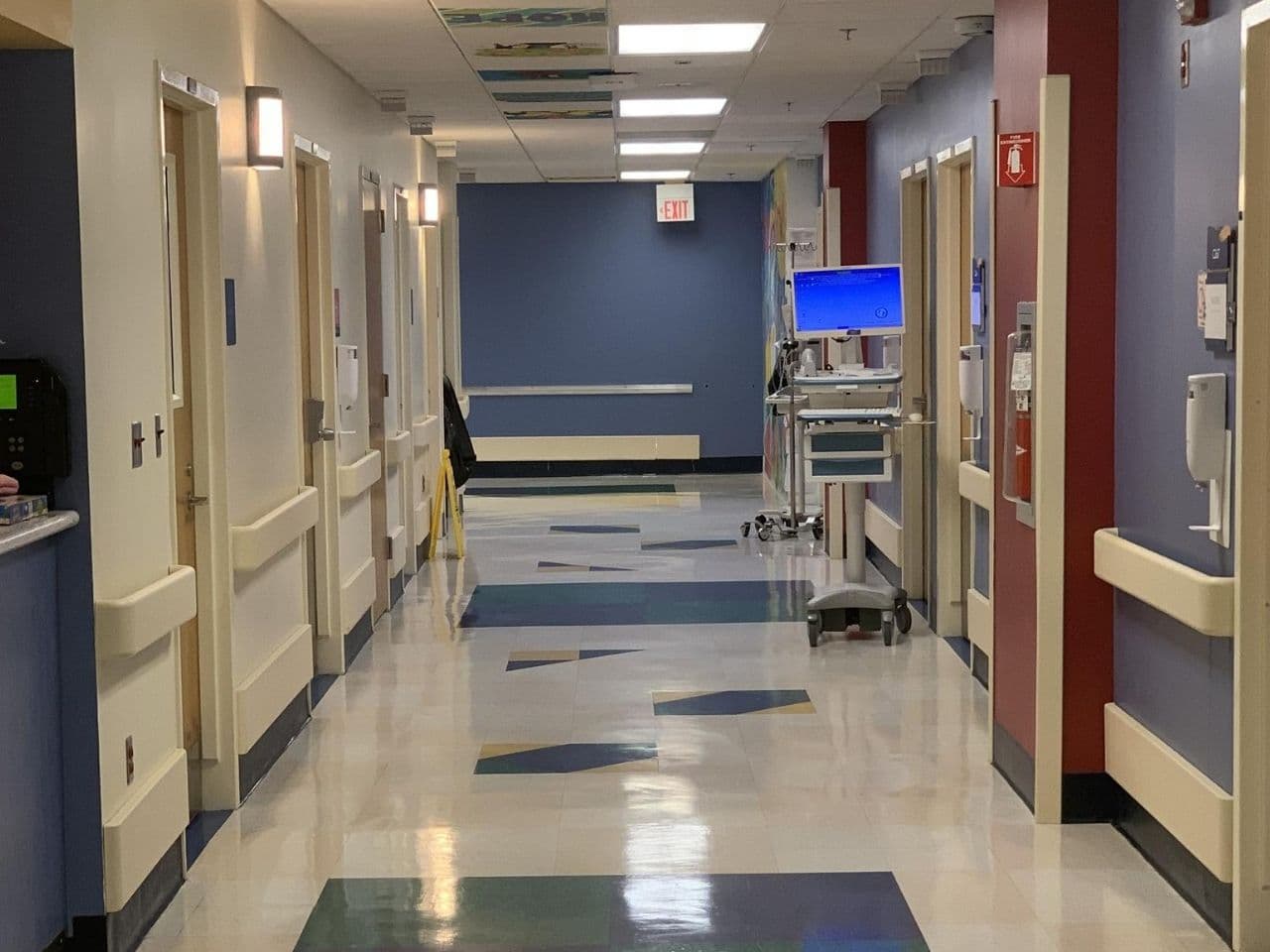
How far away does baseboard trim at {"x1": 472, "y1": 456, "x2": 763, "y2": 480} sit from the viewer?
17797 millimetres

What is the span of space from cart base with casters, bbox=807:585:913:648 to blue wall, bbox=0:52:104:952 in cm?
466

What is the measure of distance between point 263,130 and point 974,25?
2.97 metres

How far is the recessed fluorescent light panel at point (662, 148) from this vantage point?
12.9 meters

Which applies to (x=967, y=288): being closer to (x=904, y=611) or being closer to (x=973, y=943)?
(x=904, y=611)

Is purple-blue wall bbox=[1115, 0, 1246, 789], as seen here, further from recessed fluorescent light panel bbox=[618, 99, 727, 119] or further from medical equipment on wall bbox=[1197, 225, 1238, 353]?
recessed fluorescent light panel bbox=[618, 99, 727, 119]

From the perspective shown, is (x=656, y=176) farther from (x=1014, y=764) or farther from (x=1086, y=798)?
(x=1086, y=798)

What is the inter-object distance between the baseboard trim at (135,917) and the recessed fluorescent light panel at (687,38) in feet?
13.4

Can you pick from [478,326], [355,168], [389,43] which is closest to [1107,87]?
[389,43]

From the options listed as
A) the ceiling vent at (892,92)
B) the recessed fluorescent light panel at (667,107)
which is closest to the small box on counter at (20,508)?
the ceiling vent at (892,92)

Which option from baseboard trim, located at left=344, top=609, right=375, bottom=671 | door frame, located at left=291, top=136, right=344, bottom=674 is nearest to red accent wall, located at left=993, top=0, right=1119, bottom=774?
door frame, located at left=291, top=136, right=344, bottom=674

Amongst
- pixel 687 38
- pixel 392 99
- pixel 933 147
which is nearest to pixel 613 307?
pixel 392 99

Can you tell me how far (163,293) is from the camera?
488cm

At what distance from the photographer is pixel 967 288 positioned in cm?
852

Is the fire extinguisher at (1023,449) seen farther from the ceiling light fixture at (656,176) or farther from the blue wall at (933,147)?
the ceiling light fixture at (656,176)
